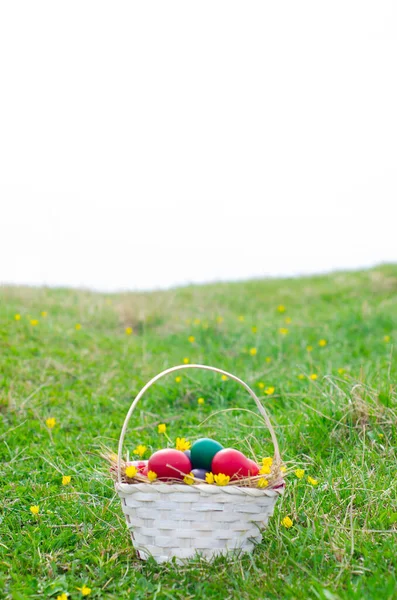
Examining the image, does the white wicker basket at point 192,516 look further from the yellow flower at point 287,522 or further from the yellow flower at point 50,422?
the yellow flower at point 50,422

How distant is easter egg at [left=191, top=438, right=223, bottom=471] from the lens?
9.39ft

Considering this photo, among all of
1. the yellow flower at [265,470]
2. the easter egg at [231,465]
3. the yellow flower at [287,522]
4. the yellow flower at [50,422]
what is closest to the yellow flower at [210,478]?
the easter egg at [231,465]

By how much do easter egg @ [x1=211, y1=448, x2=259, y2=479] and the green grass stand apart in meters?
0.35

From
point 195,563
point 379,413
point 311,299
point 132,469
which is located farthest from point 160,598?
point 311,299

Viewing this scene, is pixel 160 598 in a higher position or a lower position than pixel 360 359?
lower

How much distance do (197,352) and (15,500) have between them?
3.56m

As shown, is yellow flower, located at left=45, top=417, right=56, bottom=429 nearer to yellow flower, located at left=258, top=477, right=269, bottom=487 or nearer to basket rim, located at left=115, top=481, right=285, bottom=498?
basket rim, located at left=115, top=481, right=285, bottom=498

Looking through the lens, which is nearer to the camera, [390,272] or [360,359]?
[360,359]

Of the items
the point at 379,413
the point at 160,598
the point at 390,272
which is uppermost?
the point at 390,272

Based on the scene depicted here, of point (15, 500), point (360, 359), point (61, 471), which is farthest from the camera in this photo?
point (360, 359)

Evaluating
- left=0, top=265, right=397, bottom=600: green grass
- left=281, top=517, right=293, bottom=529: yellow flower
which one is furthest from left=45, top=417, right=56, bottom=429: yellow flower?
left=281, top=517, right=293, bottom=529: yellow flower

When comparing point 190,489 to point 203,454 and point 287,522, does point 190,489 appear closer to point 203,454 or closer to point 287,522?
point 203,454

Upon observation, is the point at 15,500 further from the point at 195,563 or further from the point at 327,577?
the point at 327,577

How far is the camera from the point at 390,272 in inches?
452
